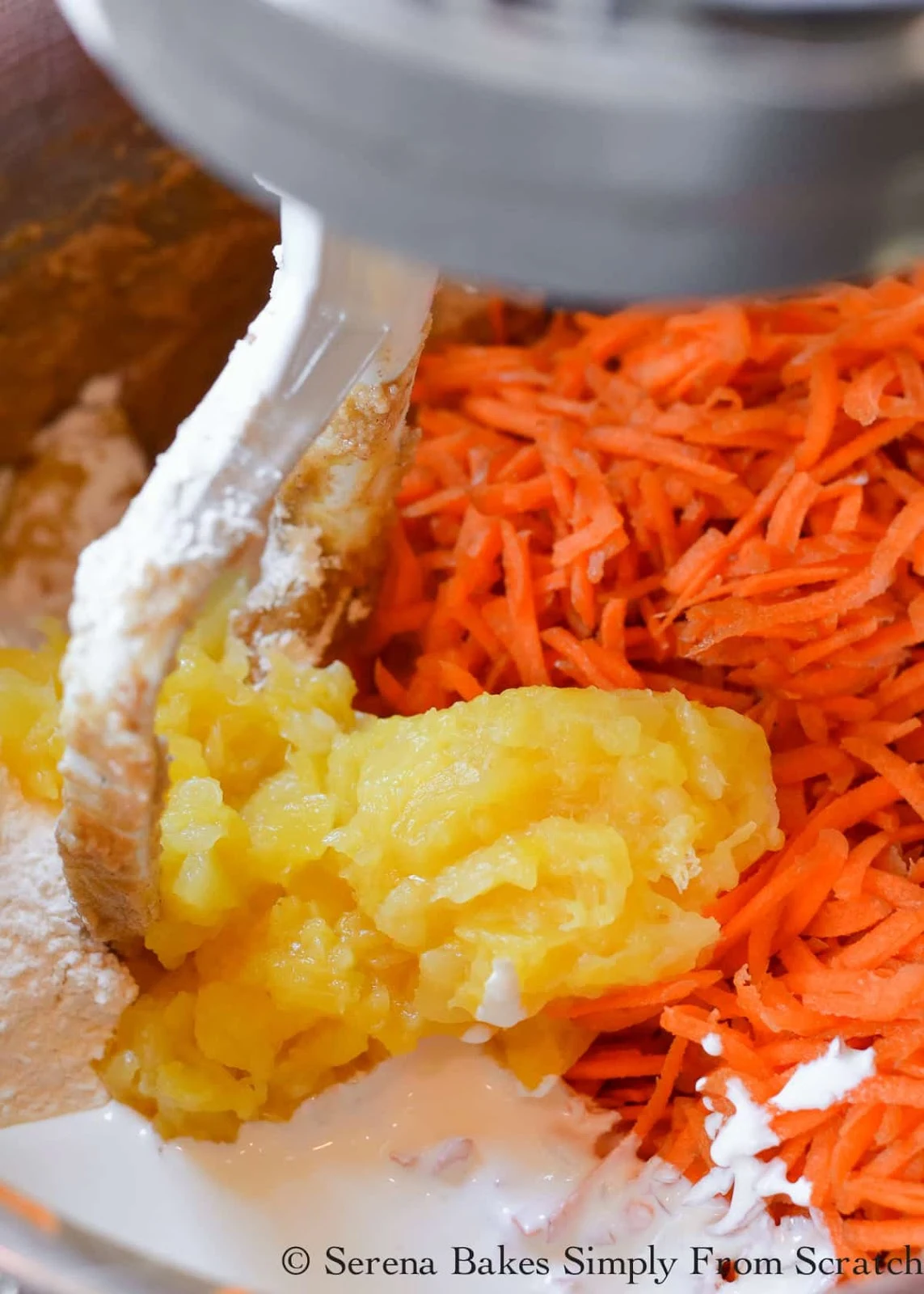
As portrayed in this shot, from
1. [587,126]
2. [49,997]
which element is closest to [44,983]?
[49,997]

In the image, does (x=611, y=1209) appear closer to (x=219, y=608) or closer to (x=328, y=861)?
(x=328, y=861)

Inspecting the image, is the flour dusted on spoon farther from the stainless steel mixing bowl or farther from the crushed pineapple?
the crushed pineapple

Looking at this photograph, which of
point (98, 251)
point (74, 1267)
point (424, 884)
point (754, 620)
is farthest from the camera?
point (98, 251)

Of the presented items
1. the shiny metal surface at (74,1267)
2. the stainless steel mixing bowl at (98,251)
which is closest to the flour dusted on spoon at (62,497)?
the stainless steel mixing bowl at (98,251)

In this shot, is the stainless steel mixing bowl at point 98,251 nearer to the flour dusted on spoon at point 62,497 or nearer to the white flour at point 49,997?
the flour dusted on spoon at point 62,497

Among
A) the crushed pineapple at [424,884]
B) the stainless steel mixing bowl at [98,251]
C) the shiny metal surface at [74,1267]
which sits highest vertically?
the stainless steel mixing bowl at [98,251]

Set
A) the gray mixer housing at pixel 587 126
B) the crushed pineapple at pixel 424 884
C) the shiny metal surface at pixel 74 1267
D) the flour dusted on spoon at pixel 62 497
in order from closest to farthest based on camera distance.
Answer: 1. the gray mixer housing at pixel 587 126
2. the shiny metal surface at pixel 74 1267
3. the crushed pineapple at pixel 424 884
4. the flour dusted on spoon at pixel 62 497

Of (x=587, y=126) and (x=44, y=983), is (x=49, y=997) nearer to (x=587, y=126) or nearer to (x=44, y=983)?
(x=44, y=983)

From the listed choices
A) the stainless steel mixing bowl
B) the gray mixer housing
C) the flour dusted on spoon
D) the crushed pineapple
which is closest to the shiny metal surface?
the crushed pineapple
